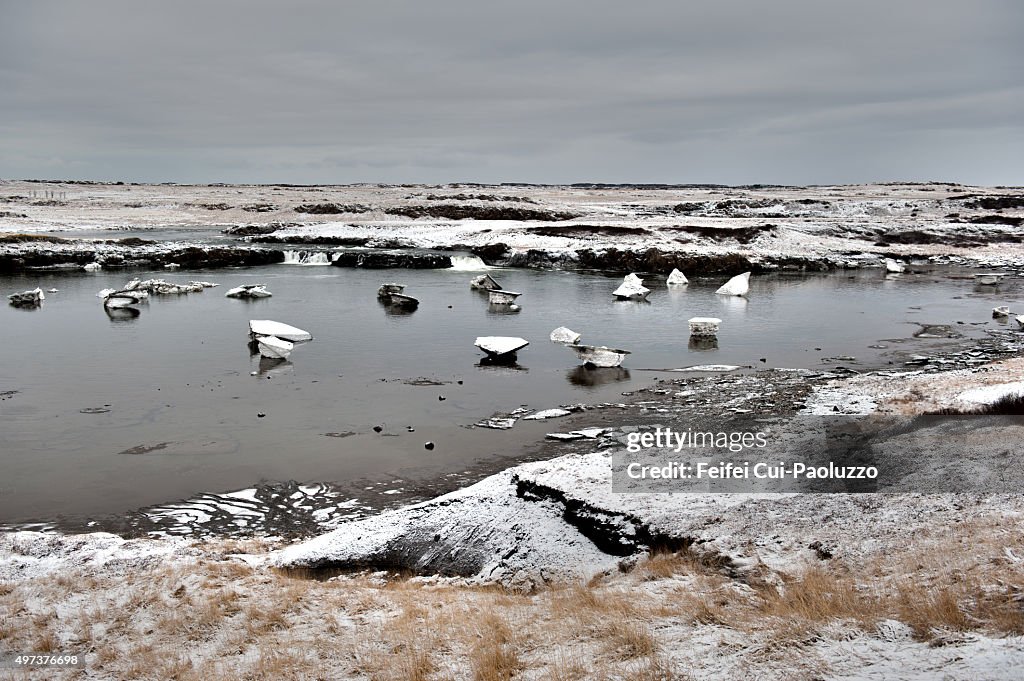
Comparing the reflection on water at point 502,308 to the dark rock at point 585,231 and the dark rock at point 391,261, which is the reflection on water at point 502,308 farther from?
the dark rock at point 585,231

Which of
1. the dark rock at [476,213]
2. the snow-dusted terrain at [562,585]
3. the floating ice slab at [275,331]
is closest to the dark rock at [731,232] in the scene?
the dark rock at [476,213]

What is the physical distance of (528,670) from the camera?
565 cm

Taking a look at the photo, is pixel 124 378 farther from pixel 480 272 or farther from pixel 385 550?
pixel 480 272

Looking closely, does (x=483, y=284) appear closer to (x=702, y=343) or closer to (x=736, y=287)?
(x=736, y=287)

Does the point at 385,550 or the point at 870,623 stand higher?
the point at 870,623

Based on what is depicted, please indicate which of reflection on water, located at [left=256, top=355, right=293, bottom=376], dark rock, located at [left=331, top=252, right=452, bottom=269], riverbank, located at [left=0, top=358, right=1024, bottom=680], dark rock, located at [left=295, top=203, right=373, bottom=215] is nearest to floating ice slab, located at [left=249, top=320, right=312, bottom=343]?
reflection on water, located at [left=256, top=355, right=293, bottom=376]

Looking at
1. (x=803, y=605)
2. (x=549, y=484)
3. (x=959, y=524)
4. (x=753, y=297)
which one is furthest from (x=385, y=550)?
(x=753, y=297)

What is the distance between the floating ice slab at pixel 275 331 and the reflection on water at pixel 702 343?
9.93m

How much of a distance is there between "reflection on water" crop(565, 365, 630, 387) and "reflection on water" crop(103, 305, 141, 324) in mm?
14775

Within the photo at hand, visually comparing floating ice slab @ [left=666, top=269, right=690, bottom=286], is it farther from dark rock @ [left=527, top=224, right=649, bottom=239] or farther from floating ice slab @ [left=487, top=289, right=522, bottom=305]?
dark rock @ [left=527, top=224, right=649, bottom=239]

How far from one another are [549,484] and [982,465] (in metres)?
4.54

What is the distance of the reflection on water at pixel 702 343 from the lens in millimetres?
19422

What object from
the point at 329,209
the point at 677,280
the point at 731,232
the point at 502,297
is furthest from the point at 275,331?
the point at 329,209

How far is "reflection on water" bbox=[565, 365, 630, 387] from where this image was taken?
16.1 meters
